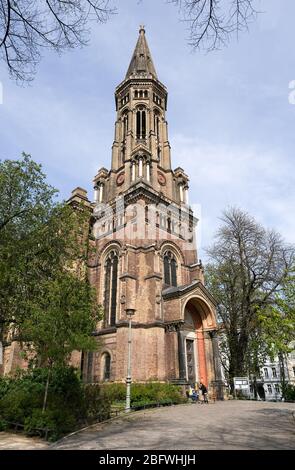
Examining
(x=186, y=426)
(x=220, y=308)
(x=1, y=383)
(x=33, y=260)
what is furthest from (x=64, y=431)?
(x=220, y=308)

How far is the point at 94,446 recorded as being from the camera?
8.38 metres

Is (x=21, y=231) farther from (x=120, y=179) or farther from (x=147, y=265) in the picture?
(x=120, y=179)

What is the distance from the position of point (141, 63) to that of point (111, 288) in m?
31.9

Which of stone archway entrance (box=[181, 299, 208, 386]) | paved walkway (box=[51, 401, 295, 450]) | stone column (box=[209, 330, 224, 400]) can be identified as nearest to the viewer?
paved walkway (box=[51, 401, 295, 450])

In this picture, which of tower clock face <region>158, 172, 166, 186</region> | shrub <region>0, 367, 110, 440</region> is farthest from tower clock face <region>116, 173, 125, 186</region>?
shrub <region>0, 367, 110, 440</region>

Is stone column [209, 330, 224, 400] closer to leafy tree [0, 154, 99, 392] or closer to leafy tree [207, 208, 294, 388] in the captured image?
leafy tree [207, 208, 294, 388]

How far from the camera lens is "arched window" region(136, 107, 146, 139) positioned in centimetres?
3738

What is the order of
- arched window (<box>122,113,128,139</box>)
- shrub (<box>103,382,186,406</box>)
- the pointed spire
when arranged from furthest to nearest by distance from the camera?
the pointed spire < arched window (<box>122,113,128,139</box>) < shrub (<box>103,382,186,406</box>)

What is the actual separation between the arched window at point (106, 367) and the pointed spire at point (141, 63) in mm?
32890

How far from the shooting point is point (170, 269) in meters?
29.0

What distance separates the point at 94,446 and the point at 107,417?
18.8ft

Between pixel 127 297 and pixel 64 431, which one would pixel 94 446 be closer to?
pixel 64 431

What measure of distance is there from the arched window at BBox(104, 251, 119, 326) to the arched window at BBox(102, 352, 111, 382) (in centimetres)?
247

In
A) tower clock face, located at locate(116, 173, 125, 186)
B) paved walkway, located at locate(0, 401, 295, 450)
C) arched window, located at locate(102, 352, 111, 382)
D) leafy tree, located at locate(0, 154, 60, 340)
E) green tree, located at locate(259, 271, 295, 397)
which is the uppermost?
tower clock face, located at locate(116, 173, 125, 186)
